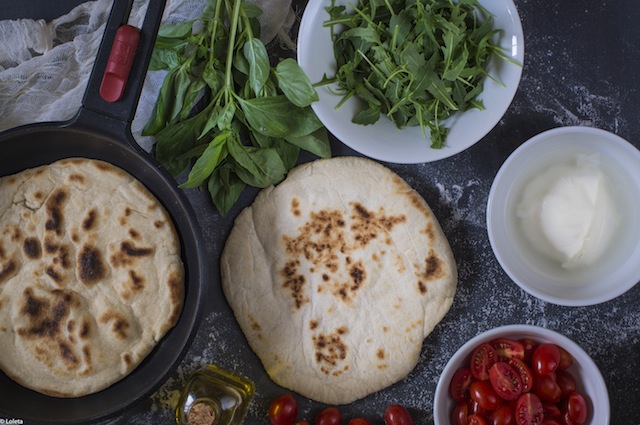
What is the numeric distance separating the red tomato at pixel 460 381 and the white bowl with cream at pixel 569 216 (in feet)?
1.03

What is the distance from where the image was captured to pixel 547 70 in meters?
2.41

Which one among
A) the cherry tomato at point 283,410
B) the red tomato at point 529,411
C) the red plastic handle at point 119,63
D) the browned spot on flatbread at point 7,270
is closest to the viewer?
the red plastic handle at point 119,63

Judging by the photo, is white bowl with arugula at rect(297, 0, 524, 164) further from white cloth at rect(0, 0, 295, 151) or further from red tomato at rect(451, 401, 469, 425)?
red tomato at rect(451, 401, 469, 425)

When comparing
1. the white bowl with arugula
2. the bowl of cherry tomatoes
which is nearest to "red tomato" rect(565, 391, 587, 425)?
the bowl of cherry tomatoes

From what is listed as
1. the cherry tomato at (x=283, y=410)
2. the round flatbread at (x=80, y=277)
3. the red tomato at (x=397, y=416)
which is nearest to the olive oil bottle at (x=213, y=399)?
the cherry tomato at (x=283, y=410)

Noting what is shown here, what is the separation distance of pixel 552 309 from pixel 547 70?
78cm

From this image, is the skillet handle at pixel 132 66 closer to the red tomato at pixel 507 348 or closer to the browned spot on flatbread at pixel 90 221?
the browned spot on flatbread at pixel 90 221

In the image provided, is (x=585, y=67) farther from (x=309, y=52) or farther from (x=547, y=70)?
(x=309, y=52)

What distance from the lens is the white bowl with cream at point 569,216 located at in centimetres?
221

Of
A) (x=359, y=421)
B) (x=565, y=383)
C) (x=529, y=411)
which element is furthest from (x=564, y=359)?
(x=359, y=421)

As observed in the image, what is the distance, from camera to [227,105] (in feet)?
6.89

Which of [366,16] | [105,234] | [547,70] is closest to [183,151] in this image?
[105,234]

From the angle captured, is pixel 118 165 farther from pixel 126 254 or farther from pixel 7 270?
pixel 7 270

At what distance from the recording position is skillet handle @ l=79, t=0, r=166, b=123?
6.18 ft
